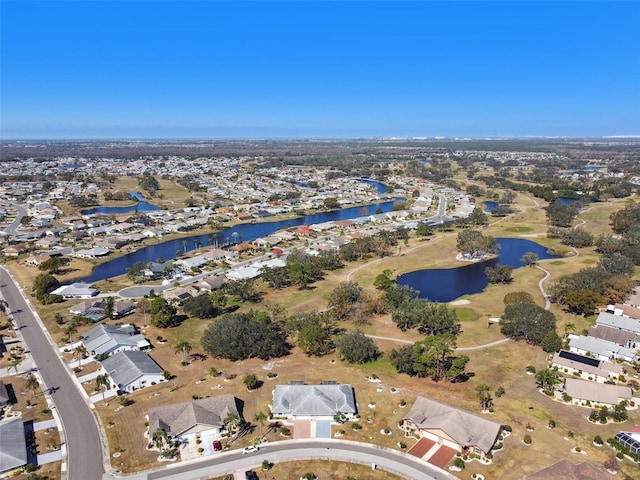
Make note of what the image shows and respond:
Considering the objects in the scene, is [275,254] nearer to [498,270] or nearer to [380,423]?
[498,270]

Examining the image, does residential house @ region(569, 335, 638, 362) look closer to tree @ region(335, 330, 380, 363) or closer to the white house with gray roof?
tree @ region(335, 330, 380, 363)

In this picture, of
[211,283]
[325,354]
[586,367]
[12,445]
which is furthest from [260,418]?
[211,283]

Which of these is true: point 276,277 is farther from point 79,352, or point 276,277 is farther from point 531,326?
point 531,326

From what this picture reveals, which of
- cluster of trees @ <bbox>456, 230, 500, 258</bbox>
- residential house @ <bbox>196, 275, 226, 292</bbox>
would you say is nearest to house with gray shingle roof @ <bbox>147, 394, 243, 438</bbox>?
residential house @ <bbox>196, 275, 226, 292</bbox>

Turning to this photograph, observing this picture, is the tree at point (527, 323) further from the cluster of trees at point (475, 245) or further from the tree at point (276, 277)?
the tree at point (276, 277)

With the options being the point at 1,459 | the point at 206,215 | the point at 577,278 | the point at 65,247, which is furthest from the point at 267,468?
the point at 206,215
